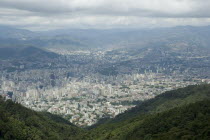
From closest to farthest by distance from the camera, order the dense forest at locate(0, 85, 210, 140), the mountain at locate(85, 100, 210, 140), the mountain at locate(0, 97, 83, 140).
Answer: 1. the mountain at locate(85, 100, 210, 140)
2. the dense forest at locate(0, 85, 210, 140)
3. the mountain at locate(0, 97, 83, 140)

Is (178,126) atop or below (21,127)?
atop

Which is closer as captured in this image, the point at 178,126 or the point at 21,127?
the point at 178,126

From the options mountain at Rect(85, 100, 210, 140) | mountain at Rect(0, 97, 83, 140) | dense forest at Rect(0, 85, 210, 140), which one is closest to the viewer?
mountain at Rect(85, 100, 210, 140)

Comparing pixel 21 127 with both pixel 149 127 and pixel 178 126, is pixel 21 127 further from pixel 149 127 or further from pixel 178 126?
pixel 178 126

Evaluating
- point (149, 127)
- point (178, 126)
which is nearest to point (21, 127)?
point (149, 127)

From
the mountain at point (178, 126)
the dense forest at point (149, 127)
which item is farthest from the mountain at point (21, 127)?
the mountain at point (178, 126)

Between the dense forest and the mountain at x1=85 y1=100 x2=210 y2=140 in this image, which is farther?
the dense forest

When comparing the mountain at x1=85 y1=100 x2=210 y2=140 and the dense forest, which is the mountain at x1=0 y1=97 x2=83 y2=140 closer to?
the dense forest

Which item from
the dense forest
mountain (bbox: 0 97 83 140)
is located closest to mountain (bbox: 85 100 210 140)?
the dense forest

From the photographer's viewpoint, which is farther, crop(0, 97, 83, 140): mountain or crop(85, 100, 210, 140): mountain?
crop(0, 97, 83, 140): mountain

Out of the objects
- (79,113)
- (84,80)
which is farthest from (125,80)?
(79,113)

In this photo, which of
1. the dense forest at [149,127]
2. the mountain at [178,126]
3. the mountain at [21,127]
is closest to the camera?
→ the mountain at [178,126]

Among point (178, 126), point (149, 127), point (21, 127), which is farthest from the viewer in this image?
point (21, 127)

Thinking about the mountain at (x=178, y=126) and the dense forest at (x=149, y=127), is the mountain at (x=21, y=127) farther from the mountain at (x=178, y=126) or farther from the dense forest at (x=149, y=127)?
the mountain at (x=178, y=126)
